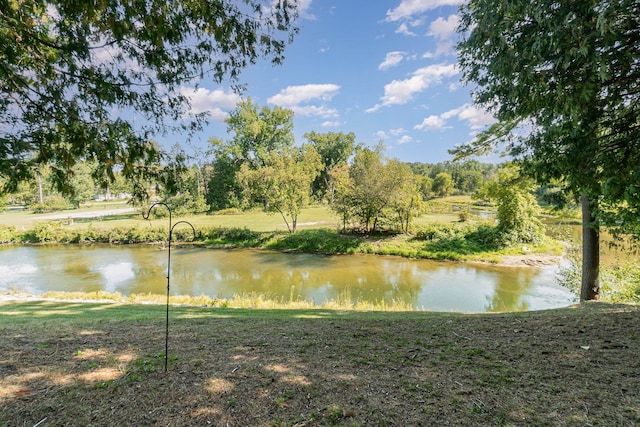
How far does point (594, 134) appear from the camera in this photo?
4594mm

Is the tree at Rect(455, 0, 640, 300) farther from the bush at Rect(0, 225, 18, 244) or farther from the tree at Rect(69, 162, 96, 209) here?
the bush at Rect(0, 225, 18, 244)

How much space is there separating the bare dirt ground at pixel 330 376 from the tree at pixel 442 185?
195 feet

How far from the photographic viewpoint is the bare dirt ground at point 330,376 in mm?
2492

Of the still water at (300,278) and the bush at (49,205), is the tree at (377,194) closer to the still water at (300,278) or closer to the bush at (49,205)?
the still water at (300,278)

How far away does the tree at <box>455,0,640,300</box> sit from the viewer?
3301mm

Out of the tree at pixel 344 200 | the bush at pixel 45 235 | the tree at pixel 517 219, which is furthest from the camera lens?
the bush at pixel 45 235

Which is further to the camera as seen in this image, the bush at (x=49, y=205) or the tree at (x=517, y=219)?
the bush at (x=49, y=205)

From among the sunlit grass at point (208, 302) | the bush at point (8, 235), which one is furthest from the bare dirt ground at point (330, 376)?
the bush at point (8, 235)

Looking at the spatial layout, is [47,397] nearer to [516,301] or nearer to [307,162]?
[516,301]

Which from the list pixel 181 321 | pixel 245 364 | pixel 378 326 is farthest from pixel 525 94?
pixel 181 321

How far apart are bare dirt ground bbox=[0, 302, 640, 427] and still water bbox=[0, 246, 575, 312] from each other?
6.94 m

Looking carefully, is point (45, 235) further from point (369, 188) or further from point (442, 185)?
point (442, 185)

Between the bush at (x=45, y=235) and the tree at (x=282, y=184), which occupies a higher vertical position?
the tree at (x=282, y=184)

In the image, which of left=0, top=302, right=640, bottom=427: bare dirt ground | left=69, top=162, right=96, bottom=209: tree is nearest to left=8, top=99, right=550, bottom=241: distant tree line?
left=69, top=162, right=96, bottom=209: tree
